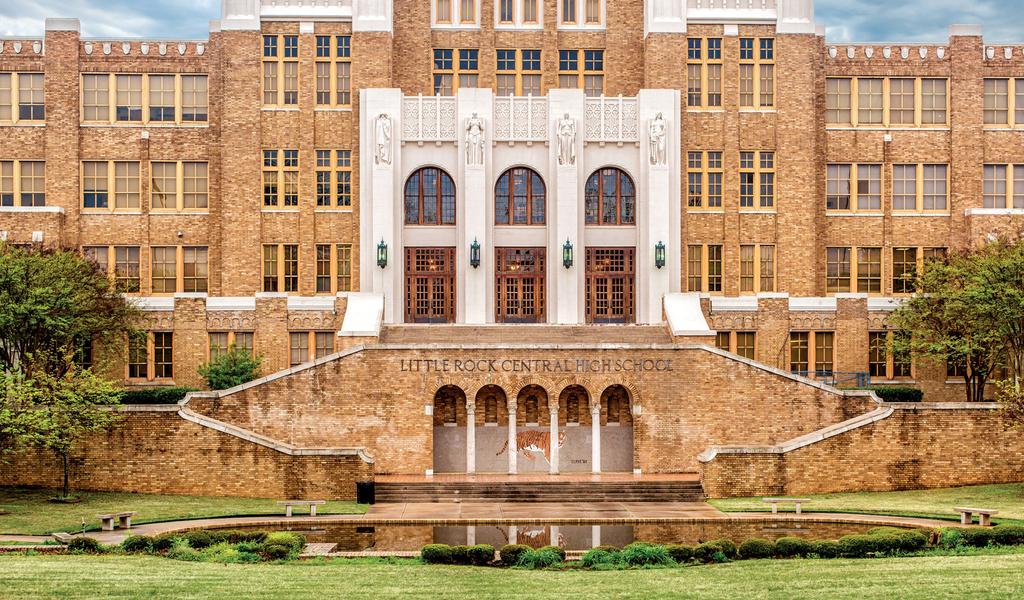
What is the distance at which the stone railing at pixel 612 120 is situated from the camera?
4962 cm

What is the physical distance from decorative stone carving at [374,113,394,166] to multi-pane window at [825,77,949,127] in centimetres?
1996

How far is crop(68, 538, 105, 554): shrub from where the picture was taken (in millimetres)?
25147

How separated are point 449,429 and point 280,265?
13.4 m

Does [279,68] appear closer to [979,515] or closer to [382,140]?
[382,140]

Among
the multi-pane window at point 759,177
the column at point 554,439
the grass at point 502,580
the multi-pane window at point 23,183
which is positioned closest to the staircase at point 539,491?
the column at point 554,439

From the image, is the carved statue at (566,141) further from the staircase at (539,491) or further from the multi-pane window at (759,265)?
the staircase at (539,491)

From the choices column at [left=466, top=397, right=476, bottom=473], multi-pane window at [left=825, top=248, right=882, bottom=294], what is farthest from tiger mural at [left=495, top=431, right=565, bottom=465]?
multi-pane window at [left=825, top=248, right=882, bottom=294]

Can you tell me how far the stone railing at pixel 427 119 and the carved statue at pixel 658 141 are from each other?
8377 mm

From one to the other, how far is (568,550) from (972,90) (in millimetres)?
35583

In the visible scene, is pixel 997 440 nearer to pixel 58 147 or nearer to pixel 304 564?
pixel 304 564

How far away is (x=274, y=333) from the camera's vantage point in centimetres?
4906

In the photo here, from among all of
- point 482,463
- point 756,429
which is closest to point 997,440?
point 756,429

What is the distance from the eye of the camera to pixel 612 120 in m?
49.8

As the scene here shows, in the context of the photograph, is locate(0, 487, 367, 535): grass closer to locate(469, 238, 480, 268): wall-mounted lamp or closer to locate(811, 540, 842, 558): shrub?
locate(811, 540, 842, 558): shrub
